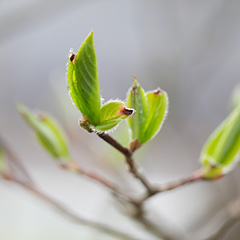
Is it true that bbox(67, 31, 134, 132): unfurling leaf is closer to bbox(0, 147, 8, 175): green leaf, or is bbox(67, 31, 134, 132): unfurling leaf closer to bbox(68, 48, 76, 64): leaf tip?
bbox(68, 48, 76, 64): leaf tip

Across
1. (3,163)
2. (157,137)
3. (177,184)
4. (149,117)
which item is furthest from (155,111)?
(157,137)

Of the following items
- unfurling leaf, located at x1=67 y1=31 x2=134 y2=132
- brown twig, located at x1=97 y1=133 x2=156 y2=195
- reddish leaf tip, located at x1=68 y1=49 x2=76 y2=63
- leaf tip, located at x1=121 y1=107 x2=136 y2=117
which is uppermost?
reddish leaf tip, located at x1=68 y1=49 x2=76 y2=63

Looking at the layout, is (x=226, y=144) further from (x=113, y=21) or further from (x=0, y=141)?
(x=113, y=21)

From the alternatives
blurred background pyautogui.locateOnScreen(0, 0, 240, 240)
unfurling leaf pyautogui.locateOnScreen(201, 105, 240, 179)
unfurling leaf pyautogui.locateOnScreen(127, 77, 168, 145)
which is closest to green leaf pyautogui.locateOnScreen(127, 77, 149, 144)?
unfurling leaf pyautogui.locateOnScreen(127, 77, 168, 145)

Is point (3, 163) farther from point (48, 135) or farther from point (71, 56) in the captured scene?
point (71, 56)

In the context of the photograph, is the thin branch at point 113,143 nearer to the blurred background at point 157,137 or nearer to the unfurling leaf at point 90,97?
the unfurling leaf at point 90,97
